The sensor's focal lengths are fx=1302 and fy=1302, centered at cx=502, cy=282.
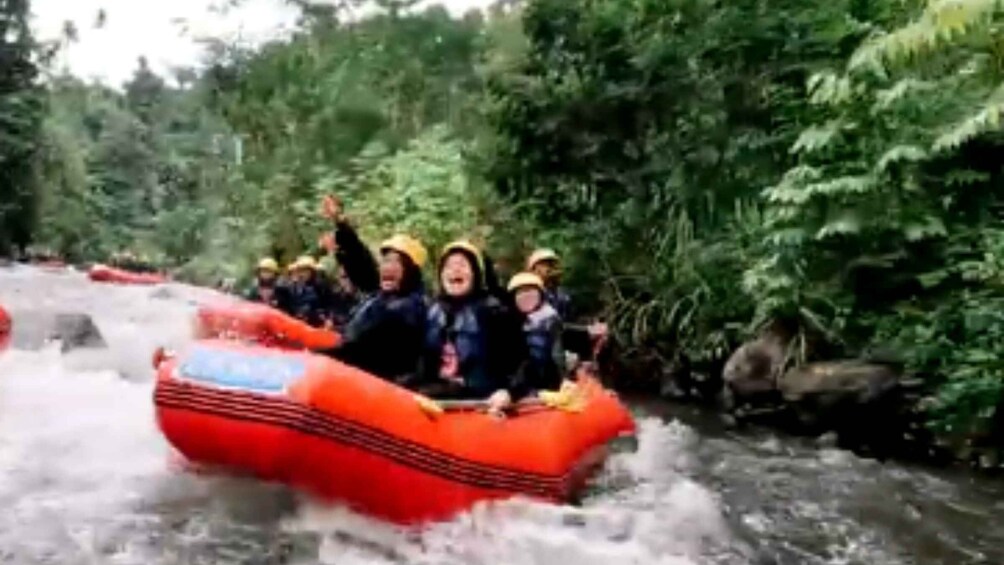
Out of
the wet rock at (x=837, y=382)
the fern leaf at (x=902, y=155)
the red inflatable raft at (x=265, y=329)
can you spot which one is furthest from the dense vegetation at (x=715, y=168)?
the red inflatable raft at (x=265, y=329)

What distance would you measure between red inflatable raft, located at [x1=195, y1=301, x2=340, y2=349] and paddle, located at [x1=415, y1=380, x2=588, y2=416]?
3.70 m

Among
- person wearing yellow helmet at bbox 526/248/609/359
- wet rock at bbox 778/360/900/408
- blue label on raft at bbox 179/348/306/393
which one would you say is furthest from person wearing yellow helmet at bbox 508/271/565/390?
wet rock at bbox 778/360/900/408

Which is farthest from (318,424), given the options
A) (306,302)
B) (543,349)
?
(306,302)

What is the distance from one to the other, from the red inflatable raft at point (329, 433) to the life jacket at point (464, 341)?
62cm

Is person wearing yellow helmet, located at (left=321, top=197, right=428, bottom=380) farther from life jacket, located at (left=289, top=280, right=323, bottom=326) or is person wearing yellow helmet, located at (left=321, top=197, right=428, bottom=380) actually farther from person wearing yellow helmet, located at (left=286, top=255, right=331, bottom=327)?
life jacket, located at (left=289, top=280, right=323, bottom=326)

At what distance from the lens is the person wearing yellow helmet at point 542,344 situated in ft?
25.8

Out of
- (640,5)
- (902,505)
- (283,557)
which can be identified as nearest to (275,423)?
(283,557)

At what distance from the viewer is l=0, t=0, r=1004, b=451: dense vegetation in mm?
9633

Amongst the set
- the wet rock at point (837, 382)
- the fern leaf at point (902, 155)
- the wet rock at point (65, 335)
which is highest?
the fern leaf at point (902, 155)

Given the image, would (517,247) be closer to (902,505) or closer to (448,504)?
(902,505)

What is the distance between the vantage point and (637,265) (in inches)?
583

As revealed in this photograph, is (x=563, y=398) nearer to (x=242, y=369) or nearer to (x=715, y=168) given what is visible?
(x=242, y=369)

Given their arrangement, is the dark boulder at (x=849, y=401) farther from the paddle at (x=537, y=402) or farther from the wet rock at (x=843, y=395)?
the paddle at (x=537, y=402)

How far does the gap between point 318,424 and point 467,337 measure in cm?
153
